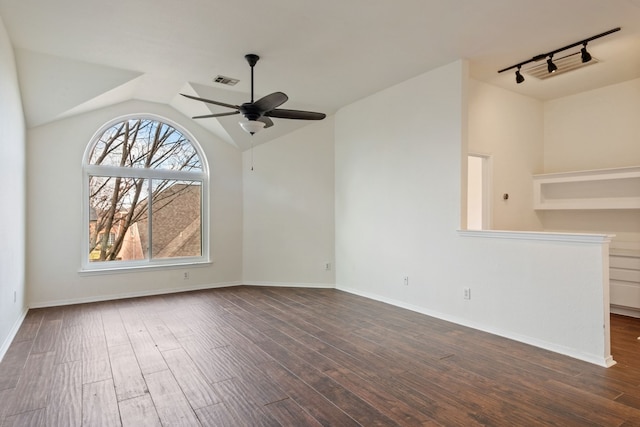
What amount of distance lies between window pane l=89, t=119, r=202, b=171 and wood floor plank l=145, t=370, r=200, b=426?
386cm

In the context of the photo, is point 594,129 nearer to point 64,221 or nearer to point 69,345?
point 69,345

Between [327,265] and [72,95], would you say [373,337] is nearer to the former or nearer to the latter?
[327,265]

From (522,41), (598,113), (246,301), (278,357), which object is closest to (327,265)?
(246,301)

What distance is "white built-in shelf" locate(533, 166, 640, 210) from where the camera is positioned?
456cm

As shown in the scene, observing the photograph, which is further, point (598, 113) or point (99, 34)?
point (598, 113)

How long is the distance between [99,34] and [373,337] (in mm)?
3999

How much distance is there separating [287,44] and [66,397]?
11.5 feet

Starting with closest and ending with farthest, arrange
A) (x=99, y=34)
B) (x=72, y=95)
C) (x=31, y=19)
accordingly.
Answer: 1. (x=31, y=19)
2. (x=99, y=34)
3. (x=72, y=95)

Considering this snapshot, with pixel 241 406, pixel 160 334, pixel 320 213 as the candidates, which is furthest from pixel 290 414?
pixel 320 213

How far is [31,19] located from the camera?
10.2 ft

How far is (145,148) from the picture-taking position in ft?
18.7

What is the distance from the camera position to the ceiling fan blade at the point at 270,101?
10.6 ft

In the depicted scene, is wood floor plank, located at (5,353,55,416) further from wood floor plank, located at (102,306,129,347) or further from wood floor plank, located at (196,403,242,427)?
wood floor plank, located at (196,403,242,427)

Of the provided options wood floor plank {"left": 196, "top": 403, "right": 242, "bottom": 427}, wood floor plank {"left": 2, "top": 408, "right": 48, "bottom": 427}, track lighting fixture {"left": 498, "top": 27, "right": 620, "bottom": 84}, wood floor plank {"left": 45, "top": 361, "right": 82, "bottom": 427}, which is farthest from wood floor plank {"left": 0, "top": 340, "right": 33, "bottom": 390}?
track lighting fixture {"left": 498, "top": 27, "right": 620, "bottom": 84}
